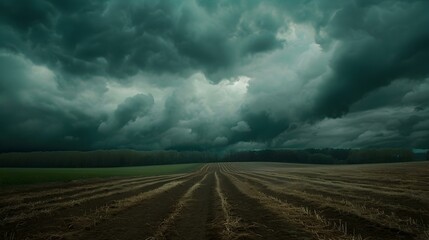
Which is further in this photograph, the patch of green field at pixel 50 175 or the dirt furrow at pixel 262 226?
the patch of green field at pixel 50 175

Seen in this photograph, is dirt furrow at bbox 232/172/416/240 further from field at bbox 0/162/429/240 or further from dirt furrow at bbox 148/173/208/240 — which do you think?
dirt furrow at bbox 148/173/208/240

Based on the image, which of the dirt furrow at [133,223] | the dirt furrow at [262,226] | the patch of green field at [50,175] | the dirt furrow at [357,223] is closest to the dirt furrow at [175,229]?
the dirt furrow at [133,223]

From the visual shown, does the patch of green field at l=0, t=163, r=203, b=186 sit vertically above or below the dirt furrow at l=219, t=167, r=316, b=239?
above

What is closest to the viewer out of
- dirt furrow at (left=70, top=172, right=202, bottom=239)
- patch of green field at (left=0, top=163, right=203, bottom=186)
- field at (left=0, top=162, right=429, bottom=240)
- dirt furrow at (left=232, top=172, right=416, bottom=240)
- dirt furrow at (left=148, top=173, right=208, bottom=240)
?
dirt furrow at (left=232, top=172, right=416, bottom=240)

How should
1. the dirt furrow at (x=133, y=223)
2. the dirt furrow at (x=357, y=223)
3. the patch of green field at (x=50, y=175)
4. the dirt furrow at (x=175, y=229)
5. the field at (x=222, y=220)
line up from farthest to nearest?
the patch of green field at (x=50, y=175) → the dirt furrow at (x=133, y=223) → the field at (x=222, y=220) → the dirt furrow at (x=175, y=229) → the dirt furrow at (x=357, y=223)

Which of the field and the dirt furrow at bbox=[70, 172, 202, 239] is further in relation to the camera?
the dirt furrow at bbox=[70, 172, 202, 239]

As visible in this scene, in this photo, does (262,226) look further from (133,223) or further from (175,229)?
(133,223)

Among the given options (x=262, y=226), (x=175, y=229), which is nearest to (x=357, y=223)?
(x=262, y=226)

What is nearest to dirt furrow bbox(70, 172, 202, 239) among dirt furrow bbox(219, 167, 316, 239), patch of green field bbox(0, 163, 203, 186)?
dirt furrow bbox(219, 167, 316, 239)

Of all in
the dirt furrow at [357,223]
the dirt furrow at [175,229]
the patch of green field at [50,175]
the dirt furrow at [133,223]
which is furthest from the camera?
the patch of green field at [50,175]

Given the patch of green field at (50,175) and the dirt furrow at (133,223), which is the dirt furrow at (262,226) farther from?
the patch of green field at (50,175)

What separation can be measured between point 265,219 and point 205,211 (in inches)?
170

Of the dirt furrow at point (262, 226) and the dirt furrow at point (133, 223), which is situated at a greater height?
the dirt furrow at point (133, 223)

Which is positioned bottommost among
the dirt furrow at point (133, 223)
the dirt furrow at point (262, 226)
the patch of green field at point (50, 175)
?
the dirt furrow at point (262, 226)
